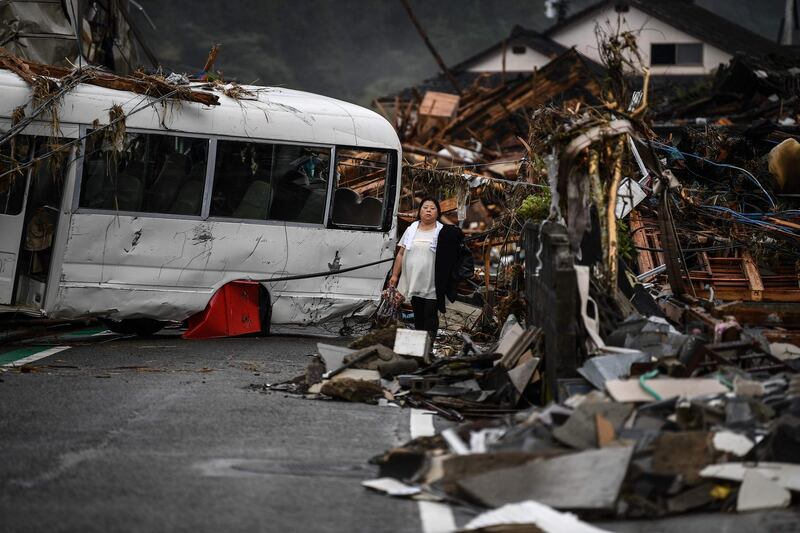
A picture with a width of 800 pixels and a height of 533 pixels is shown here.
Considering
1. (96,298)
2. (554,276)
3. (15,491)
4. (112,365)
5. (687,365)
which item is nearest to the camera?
(15,491)

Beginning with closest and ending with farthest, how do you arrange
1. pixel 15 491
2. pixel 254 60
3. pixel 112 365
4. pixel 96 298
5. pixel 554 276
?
1. pixel 15 491
2. pixel 554 276
3. pixel 112 365
4. pixel 96 298
5. pixel 254 60

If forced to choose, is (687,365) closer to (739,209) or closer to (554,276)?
(554,276)

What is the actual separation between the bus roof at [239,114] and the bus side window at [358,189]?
181mm

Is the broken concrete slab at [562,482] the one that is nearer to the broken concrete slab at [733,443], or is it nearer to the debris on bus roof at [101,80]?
the broken concrete slab at [733,443]

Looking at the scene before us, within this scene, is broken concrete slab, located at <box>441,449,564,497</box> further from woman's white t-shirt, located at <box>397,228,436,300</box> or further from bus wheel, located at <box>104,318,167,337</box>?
bus wheel, located at <box>104,318,167,337</box>

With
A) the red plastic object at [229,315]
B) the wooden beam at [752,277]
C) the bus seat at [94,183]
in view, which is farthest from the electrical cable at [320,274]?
the wooden beam at [752,277]

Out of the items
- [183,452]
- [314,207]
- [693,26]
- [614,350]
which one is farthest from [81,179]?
[693,26]

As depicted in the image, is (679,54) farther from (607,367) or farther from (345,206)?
(607,367)

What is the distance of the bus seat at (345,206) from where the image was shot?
14.3m

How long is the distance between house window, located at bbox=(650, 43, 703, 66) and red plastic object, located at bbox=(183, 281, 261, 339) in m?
48.0

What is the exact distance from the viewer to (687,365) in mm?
7648

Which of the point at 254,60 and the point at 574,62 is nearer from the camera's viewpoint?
the point at 574,62

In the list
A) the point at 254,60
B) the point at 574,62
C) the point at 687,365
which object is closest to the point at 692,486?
the point at 687,365

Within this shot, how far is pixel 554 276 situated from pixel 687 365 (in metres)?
1.36
